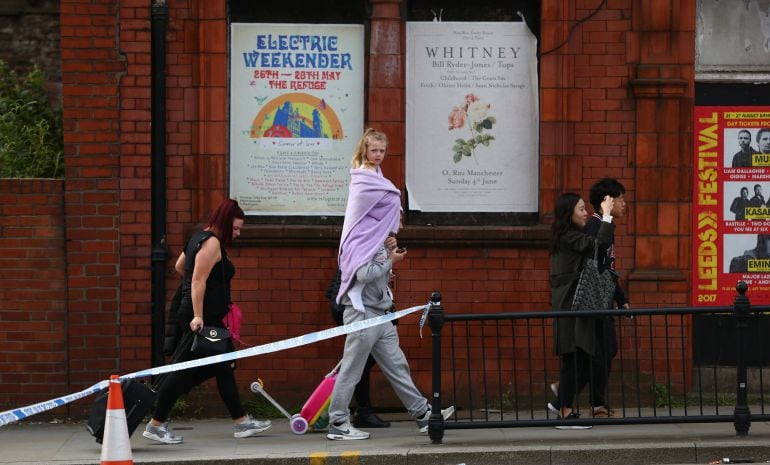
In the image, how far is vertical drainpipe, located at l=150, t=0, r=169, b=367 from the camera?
35.7 feet

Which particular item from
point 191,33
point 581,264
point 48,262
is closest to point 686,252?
point 581,264

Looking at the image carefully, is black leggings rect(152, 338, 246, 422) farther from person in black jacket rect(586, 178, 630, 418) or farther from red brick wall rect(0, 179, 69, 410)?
person in black jacket rect(586, 178, 630, 418)

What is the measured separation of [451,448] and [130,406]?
2175mm

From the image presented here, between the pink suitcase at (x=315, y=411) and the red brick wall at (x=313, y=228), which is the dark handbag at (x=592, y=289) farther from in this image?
the pink suitcase at (x=315, y=411)

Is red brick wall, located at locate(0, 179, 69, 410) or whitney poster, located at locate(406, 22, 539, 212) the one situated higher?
whitney poster, located at locate(406, 22, 539, 212)

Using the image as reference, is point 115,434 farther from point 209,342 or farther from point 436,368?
point 436,368

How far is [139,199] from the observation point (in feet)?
35.7

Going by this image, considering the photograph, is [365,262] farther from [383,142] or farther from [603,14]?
[603,14]

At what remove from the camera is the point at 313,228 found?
36.0 ft

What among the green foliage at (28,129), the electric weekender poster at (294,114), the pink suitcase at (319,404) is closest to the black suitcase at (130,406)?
the pink suitcase at (319,404)

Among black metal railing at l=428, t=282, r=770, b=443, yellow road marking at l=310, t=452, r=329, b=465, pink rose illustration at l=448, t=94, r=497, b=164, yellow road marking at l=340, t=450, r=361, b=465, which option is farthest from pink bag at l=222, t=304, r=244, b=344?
pink rose illustration at l=448, t=94, r=497, b=164

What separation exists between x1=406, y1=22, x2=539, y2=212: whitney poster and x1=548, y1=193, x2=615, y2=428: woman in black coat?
1.39m

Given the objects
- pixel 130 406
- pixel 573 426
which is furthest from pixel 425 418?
pixel 130 406

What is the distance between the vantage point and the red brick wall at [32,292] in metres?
10.8
